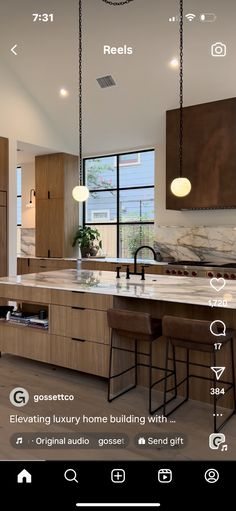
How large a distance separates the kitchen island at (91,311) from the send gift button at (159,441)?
1192 mm

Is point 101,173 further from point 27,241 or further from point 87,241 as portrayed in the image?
point 27,241

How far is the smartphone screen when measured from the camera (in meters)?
1.06

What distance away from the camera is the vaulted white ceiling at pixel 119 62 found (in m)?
3.68

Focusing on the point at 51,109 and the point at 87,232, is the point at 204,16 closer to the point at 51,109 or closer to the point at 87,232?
the point at 51,109

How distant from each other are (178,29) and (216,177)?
1555mm

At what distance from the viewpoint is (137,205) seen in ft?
19.3

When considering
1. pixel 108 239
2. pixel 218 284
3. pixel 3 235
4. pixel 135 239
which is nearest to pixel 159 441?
pixel 218 284

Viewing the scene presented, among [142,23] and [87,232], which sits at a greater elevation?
[142,23]

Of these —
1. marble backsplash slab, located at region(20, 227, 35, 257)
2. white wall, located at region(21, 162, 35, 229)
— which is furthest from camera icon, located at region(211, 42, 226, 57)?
marble backsplash slab, located at region(20, 227, 35, 257)

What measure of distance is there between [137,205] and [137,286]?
3116mm

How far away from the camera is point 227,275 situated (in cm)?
427
